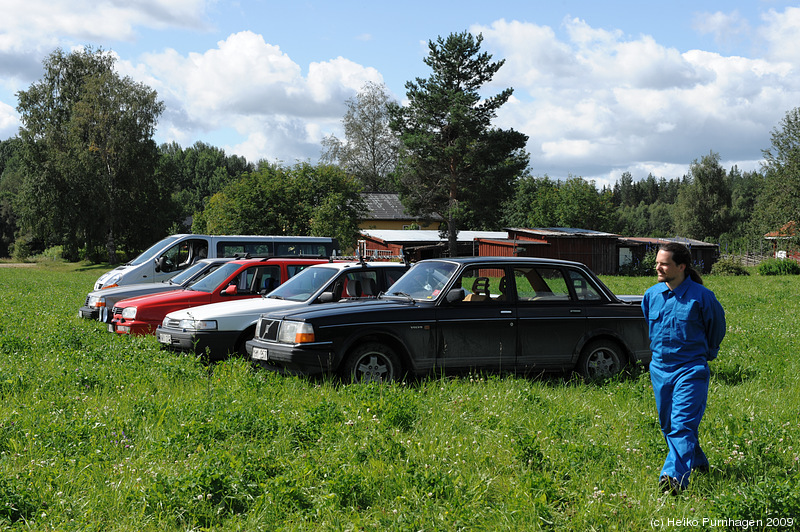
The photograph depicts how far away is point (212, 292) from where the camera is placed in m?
12.6

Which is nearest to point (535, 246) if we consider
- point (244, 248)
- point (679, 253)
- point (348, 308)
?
point (244, 248)

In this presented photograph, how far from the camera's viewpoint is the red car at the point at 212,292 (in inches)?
486

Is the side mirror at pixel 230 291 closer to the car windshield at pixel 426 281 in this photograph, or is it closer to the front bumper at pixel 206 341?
the front bumper at pixel 206 341

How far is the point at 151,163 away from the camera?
56.2m

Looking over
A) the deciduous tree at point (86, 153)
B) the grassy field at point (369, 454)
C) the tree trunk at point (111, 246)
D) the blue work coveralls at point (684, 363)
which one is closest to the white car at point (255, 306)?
the grassy field at point (369, 454)

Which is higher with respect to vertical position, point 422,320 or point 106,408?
point 422,320

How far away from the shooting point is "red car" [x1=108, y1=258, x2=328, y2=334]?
1235 centimetres

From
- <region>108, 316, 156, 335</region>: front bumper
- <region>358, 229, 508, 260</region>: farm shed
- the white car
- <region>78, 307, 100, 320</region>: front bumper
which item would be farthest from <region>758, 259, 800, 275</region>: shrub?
<region>108, 316, 156, 335</region>: front bumper

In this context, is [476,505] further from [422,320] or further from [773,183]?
[773,183]

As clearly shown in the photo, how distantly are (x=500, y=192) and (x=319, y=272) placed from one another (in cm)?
3418

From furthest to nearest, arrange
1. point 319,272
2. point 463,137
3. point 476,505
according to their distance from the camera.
A: point 463,137, point 319,272, point 476,505

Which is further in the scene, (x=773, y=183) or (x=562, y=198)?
(x=562, y=198)

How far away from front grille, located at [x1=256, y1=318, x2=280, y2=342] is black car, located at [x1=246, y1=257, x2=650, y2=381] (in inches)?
0.5

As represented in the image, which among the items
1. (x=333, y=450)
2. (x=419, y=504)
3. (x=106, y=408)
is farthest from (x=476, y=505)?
(x=106, y=408)
